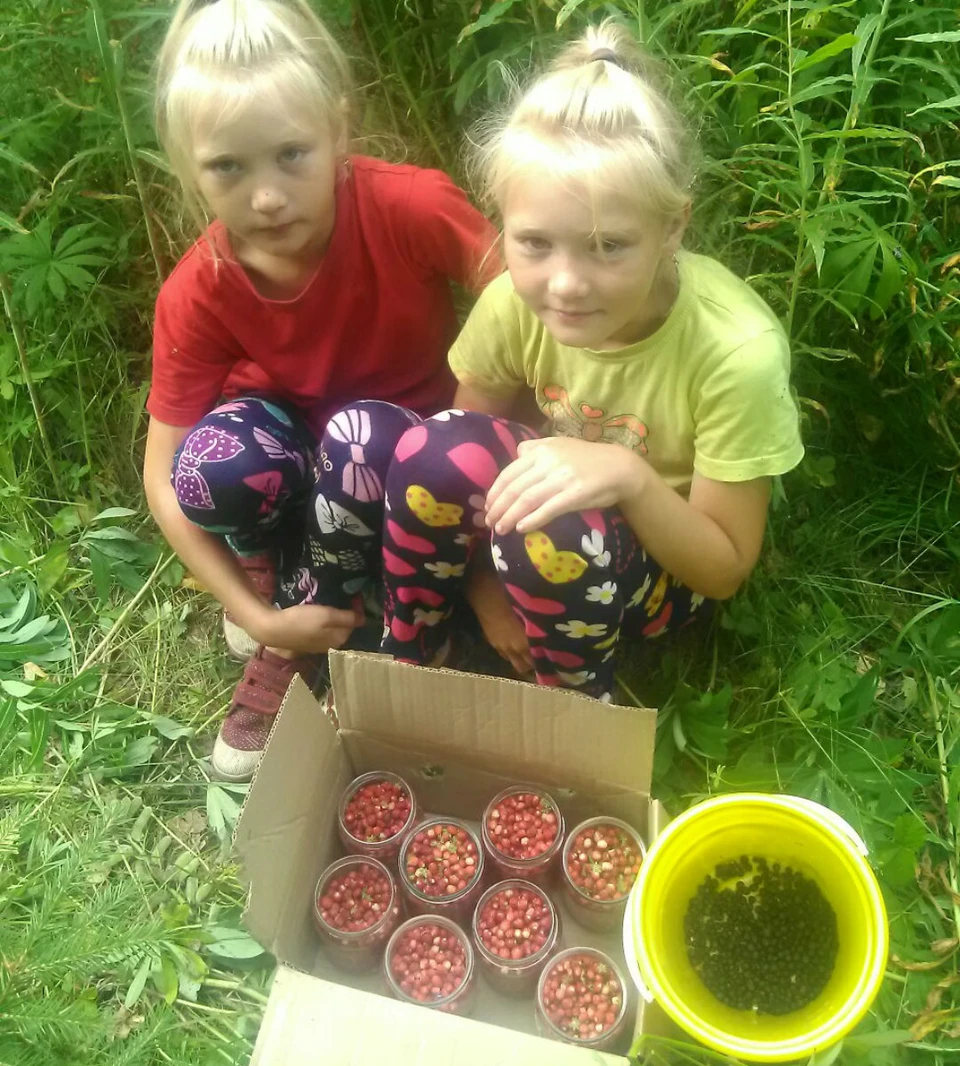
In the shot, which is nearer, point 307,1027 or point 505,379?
point 307,1027

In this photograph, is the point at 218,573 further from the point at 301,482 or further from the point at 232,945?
the point at 232,945

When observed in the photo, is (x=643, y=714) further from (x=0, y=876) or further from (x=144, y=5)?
(x=144, y=5)

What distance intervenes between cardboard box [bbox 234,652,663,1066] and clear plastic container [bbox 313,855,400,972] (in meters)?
0.02

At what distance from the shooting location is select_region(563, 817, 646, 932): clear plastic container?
1115 mm

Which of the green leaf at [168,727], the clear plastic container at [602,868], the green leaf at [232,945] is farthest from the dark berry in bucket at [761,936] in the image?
the green leaf at [168,727]

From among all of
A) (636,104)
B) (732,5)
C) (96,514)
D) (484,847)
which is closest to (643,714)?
(484,847)

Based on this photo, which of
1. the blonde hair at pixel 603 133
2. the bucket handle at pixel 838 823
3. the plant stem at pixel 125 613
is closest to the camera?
the blonde hair at pixel 603 133

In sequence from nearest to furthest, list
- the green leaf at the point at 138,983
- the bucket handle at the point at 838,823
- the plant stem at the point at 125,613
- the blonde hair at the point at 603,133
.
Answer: the blonde hair at the point at 603,133, the bucket handle at the point at 838,823, the green leaf at the point at 138,983, the plant stem at the point at 125,613

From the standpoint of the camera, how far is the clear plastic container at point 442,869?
1.15m

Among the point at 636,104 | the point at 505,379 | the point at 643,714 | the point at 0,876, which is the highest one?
the point at 636,104

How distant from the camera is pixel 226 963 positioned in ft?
3.86

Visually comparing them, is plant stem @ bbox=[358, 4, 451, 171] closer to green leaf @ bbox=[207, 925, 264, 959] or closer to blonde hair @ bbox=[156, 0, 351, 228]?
blonde hair @ bbox=[156, 0, 351, 228]

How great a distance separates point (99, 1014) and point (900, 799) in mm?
Answer: 952

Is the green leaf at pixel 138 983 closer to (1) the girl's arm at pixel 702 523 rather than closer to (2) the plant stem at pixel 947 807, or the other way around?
(1) the girl's arm at pixel 702 523
